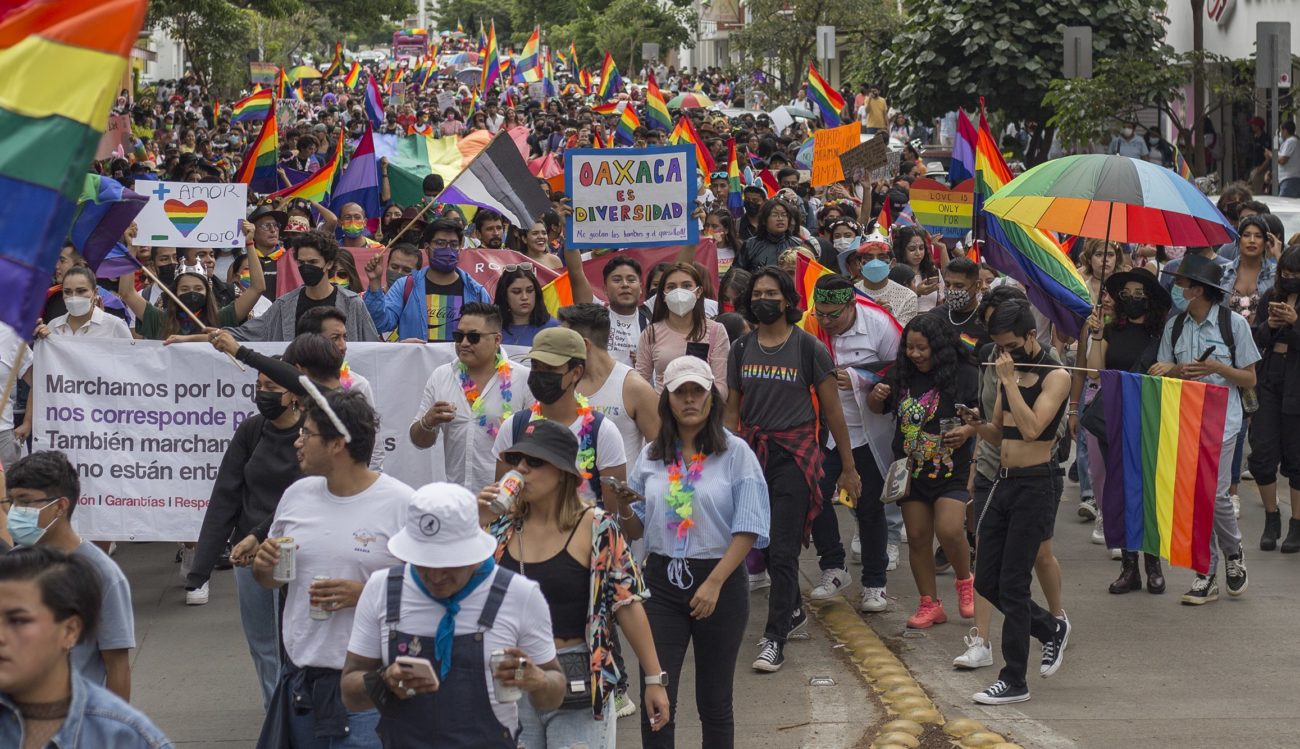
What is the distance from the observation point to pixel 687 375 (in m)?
6.16

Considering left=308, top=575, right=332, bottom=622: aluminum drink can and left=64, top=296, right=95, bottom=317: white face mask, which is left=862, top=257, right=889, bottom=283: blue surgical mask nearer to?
left=64, top=296, right=95, bottom=317: white face mask

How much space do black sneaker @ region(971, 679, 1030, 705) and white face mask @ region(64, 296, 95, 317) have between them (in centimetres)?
495

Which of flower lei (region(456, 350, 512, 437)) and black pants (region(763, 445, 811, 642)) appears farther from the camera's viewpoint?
black pants (region(763, 445, 811, 642))

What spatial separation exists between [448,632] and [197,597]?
4.99 m

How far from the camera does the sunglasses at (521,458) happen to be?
5.11m

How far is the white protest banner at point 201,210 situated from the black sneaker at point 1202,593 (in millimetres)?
6180

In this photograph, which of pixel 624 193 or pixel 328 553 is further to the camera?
pixel 624 193

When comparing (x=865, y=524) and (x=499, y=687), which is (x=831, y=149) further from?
(x=499, y=687)

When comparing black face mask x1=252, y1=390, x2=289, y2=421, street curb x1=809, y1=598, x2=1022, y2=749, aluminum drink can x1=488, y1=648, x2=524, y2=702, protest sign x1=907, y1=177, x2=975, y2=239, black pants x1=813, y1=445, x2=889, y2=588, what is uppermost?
protest sign x1=907, y1=177, x2=975, y2=239

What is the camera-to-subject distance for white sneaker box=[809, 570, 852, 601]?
9.08m

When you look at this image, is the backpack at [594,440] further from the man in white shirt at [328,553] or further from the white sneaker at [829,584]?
the white sneaker at [829,584]

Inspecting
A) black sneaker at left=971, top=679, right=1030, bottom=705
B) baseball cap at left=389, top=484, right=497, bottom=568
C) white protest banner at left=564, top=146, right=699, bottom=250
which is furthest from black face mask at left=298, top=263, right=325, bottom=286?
baseball cap at left=389, top=484, right=497, bottom=568

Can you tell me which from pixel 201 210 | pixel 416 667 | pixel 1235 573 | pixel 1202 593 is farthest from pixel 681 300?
pixel 416 667

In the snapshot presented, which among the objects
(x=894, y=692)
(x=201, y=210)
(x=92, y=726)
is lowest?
(x=894, y=692)
